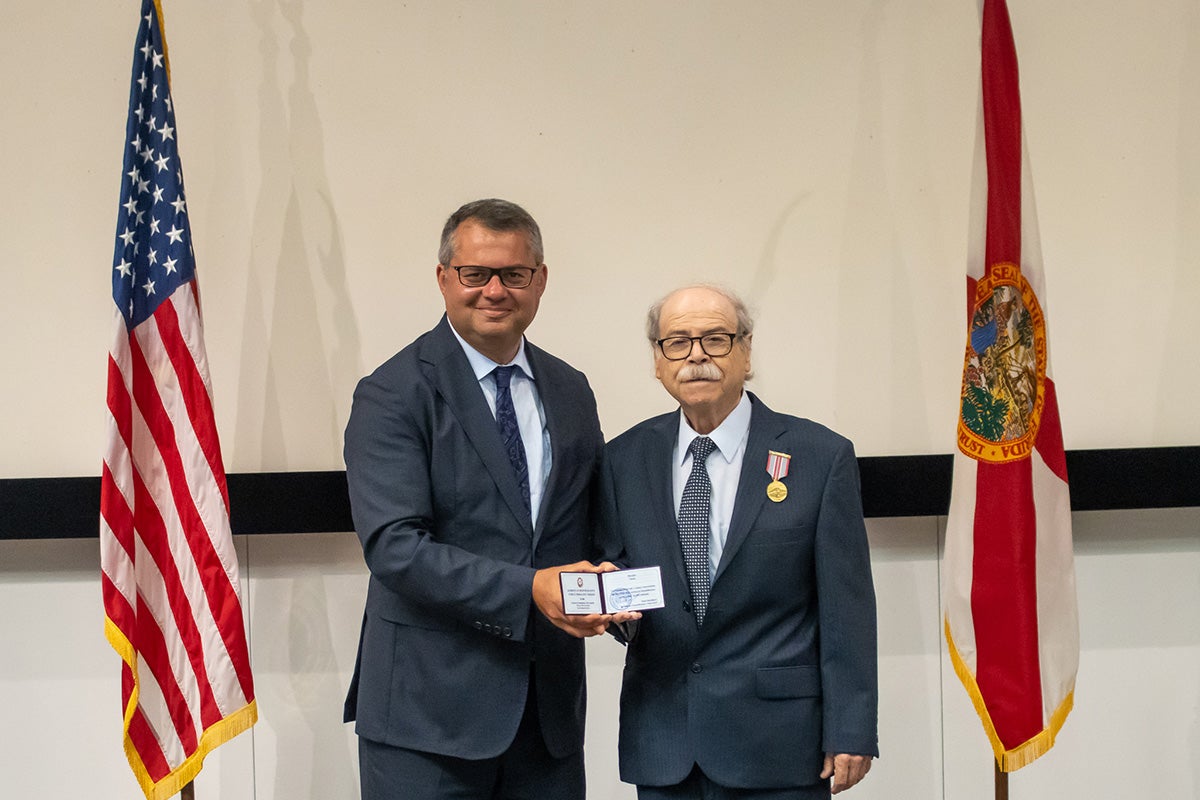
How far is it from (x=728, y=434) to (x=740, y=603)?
0.33 metres

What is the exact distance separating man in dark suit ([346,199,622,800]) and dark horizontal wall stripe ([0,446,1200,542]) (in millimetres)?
859

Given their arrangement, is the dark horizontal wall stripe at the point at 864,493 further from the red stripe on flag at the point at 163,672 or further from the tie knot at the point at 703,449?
the tie knot at the point at 703,449

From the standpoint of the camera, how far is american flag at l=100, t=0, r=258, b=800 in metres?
2.84

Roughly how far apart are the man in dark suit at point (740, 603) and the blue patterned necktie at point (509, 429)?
26cm

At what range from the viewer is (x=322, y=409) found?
11.0ft

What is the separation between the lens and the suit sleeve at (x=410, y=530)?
86.0 inches

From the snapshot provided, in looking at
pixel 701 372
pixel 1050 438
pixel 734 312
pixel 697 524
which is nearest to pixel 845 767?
pixel 697 524

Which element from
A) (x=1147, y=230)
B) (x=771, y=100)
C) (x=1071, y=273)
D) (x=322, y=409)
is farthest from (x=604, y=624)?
(x=1147, y=230)

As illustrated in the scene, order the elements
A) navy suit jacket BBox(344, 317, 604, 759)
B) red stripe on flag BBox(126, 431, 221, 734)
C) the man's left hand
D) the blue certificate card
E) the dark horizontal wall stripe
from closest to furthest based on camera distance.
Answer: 1. the blue certificate card
2. the man's left hand
3. navy suit jacket BBox(344, 317, 604, 759)
4. red stripe on flag BBox(126, 431, 221, 734)
5. the dark horizontal wall stripe

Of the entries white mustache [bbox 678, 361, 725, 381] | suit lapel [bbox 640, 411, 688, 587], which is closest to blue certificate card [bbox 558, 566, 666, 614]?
suit lapel [bbox 640, 411, 688, 587]

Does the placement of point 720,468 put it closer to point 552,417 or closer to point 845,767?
point 552,417

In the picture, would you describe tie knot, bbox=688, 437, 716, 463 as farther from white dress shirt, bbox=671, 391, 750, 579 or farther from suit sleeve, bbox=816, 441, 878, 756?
suit sleeve, bbox=816, 441, 878, 756

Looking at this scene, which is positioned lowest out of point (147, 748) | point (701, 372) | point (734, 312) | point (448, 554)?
point (147, 748)

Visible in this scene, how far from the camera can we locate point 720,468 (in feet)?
7.39
